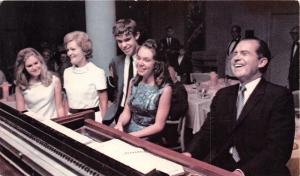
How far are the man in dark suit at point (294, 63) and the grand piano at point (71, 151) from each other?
60cm

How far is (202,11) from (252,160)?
2.39 ft

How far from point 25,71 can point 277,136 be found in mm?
1674

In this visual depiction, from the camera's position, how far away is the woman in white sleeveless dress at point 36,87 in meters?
2.25

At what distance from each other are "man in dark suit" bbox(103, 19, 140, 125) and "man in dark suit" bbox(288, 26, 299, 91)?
38.9 inches

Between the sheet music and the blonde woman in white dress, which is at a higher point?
the blonde woman in white dress

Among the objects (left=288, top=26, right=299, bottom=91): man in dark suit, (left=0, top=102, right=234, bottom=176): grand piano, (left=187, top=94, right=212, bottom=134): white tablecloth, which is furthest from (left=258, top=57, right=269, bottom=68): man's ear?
(left=187, top=94, right=212, bottom=134): white tablecloth

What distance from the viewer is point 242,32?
4.91 feet

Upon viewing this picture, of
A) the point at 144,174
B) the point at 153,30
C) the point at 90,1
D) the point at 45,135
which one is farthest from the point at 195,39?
the point at 144,174

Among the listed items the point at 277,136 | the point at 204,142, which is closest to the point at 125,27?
the point at 204,142

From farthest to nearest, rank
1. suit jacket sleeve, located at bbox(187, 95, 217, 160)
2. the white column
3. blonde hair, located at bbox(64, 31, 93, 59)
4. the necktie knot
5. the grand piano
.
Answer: blonde hair, located at bbox(64, 31, 93, 59) < the white column < suit jacket sleeve, located at bbox(187, 95, 217, 160) < the necktie knot < the grand piano

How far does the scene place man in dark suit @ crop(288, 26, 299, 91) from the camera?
1.31 metres

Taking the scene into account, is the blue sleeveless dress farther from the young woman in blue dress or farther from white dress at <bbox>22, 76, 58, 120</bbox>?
white dress at <bbox>22, 76, 58, 120</bbox>

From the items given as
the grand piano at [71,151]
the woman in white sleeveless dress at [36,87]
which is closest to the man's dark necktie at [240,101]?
the grand piano at [71,151]

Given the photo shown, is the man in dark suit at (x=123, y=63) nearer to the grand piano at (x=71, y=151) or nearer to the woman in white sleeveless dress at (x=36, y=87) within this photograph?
the woman in white sleeveless dress at (x=36, y=87)
